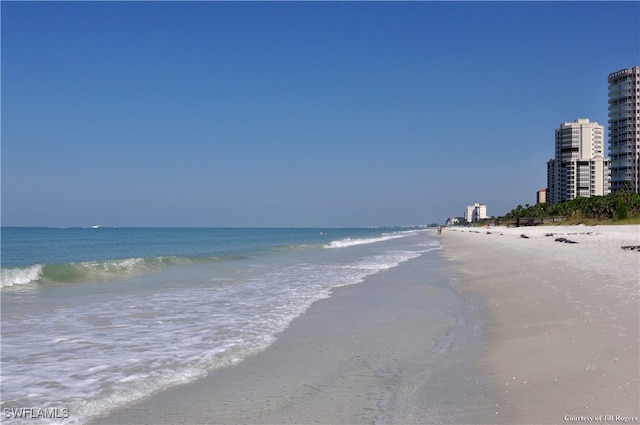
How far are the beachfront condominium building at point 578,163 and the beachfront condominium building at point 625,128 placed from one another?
3264 centimetres

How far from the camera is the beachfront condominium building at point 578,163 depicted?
6378 inches

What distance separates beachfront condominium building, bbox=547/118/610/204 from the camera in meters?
162

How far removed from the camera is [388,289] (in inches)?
552

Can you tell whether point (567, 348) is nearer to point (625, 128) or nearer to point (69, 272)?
point (69, 272)

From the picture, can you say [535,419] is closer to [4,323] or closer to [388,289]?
[4,323]

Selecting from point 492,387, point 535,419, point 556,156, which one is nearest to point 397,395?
point 492,387

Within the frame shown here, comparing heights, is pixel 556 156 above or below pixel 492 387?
above

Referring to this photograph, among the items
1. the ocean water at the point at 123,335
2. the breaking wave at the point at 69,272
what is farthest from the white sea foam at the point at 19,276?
the ocean water at the point at 123,335

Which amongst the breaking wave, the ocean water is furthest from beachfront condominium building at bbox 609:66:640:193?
the ocean water

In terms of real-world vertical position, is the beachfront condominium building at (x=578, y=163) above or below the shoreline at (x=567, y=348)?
above

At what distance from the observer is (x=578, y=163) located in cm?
16425

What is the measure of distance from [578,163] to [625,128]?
3972 centimetres

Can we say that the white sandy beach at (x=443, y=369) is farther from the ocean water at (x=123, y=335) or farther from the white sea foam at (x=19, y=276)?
the white sea foam at (x=19, y=276)

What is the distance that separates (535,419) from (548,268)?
39.8 feet
